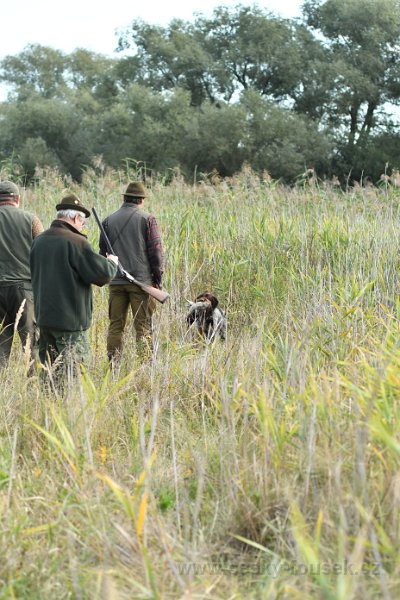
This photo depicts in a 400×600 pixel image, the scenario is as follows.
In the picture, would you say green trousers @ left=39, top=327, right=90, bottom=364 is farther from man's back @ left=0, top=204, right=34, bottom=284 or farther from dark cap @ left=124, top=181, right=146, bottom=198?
dark cap @ left=124, top=181, right=146, bottom=198

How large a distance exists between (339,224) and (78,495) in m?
5.55

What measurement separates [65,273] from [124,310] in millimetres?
2035

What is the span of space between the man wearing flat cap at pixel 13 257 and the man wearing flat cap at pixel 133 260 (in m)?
0.88

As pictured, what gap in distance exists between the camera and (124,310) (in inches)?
286

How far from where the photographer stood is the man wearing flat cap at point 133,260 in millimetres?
7164

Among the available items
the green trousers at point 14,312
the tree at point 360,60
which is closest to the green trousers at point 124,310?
the green trousers at point 14,312

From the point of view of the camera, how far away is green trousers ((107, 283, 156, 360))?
720 centimetres

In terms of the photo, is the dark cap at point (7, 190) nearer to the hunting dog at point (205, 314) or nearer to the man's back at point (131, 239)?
the man's back at point (131, 239)

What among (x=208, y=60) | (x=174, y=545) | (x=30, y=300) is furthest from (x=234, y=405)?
(x=208, y=60)

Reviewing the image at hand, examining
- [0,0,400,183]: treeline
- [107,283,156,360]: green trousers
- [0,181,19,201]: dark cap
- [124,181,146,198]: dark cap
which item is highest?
[0,0,400,183]: treeline

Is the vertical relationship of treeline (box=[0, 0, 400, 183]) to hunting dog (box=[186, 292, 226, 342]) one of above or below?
above

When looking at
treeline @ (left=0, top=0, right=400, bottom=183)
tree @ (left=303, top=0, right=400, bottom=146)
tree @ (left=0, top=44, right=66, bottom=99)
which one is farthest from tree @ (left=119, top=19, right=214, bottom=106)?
tree @ (left=0, top=44, right=66, bottom=99)

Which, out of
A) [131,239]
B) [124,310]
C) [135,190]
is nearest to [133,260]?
[131,239]

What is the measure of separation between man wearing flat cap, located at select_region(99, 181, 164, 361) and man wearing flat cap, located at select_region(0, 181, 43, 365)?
884 mm
